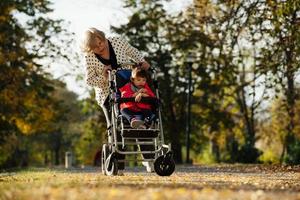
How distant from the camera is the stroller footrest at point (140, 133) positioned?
10.8 meters

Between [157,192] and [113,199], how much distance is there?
0.61 m

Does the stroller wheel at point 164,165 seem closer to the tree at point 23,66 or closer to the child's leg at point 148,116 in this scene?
the child's leg at point 148,116

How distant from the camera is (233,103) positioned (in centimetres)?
4525

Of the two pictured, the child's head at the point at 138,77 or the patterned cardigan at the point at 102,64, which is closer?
the child's head at the point at 138,77

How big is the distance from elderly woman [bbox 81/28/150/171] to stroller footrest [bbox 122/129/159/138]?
624mm

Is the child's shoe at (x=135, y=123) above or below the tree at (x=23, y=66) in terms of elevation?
below

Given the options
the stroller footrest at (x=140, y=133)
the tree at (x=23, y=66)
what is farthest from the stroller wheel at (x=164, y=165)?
the tree at (x=23, y=66)

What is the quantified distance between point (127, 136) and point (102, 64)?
1389 millimetres

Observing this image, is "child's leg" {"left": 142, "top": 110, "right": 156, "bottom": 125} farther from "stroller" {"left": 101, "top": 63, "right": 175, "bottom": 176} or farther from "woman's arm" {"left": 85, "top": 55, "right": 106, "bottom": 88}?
"woman's arm" {"left": 85, "top": 55, "right": 106, "bottom": 88}

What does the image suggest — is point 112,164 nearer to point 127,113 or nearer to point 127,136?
point 127,136

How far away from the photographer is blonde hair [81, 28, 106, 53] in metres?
11.1

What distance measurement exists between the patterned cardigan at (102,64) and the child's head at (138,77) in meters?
0.60

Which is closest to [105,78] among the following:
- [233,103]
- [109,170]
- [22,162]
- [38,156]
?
[109,170]

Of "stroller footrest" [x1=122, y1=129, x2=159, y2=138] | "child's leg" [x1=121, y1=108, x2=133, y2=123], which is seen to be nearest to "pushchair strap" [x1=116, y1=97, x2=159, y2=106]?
"child's leg" [x1=121, y1=108, x2=133, y2=123]
